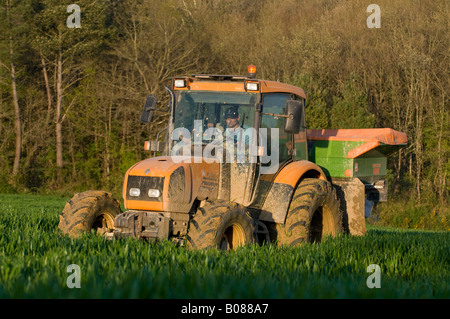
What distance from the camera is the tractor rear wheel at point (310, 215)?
8.09 metres

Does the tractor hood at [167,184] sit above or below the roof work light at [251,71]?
below

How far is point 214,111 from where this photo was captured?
8.20 metres

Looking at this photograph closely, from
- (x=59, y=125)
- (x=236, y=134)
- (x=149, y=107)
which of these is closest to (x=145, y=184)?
(x=149, y=107)

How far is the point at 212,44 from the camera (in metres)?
33.8

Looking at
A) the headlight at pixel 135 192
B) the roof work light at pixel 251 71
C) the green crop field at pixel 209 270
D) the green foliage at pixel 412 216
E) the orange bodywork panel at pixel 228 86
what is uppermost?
the roof work light at pixel 251 71

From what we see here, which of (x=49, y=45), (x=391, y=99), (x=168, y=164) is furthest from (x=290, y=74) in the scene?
(x=168, y=164)

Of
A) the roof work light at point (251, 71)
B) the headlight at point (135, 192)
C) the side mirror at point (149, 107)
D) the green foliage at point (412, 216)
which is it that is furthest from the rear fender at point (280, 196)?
the green foliage at point (412, 216)

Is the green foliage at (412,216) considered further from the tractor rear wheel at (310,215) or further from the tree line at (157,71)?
the tractor rear wheel at (310,215)

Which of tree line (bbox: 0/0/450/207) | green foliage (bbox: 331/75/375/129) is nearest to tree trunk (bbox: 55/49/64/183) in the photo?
tree line (bbox: 0/0/450/207)

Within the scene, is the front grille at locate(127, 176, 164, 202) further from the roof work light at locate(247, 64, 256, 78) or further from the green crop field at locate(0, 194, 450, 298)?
the roof work light at locate(247, 64, 256, 78)

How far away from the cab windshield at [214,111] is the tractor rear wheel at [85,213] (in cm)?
141
